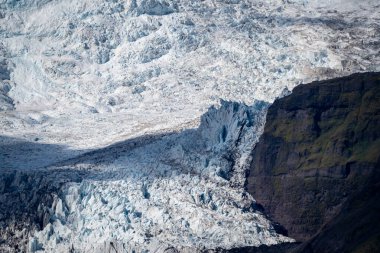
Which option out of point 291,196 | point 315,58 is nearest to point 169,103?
point 315,58

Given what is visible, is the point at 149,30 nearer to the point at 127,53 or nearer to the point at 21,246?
the point at 127,53

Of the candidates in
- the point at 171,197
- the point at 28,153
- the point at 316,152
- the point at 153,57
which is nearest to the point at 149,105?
the point at 153,57

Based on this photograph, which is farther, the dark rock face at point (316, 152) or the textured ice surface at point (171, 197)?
the textured ice surface at point (171, 197)

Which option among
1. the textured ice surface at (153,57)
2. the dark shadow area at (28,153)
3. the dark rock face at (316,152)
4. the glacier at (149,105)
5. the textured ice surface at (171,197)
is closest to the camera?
the dark rock face at (316,152)

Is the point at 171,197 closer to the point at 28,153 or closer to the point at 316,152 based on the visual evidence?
the point at 316,152

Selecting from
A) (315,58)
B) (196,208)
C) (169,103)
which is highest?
(315,58)

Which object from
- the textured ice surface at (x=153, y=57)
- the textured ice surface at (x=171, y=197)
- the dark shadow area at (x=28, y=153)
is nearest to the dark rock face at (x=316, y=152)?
the textured ice surface at (x=171, y=197)

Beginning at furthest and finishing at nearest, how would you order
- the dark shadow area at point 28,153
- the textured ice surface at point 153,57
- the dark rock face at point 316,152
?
the textured ice surface at point 153,57 → the dark shadow area at point 28,153 → the dark rock face at point 316,152

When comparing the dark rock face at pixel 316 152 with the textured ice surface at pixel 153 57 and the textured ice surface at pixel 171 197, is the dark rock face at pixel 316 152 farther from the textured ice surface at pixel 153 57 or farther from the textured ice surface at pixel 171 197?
the textured ice surface at pixel 153 57
